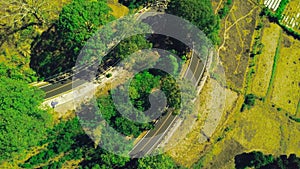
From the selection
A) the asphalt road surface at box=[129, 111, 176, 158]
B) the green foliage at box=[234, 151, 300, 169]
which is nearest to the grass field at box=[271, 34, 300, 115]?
the green foliage at box=[234, 151, 300, 169]

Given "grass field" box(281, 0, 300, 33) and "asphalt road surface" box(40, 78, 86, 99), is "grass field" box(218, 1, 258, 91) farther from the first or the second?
"asphalt road surface" box(40, 78, 86, 99)

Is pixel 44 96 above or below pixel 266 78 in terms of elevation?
below

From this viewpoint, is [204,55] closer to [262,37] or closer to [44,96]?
[262,37]

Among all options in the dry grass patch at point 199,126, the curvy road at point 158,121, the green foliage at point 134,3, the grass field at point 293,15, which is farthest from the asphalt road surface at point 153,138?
the grass field at point 293,15

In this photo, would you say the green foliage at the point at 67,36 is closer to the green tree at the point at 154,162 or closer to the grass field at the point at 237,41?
the green tree at the point at 154,162

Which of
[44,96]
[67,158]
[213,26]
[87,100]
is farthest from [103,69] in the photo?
[213,26]

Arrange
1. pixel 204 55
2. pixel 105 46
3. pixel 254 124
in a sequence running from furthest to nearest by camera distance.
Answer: pixel 254 124 → pixel 204 55 → pixel 105 46

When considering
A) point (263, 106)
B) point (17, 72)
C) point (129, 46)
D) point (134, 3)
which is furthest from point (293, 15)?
point (17, 72)

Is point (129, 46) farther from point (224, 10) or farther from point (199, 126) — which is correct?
point (224, 10)
